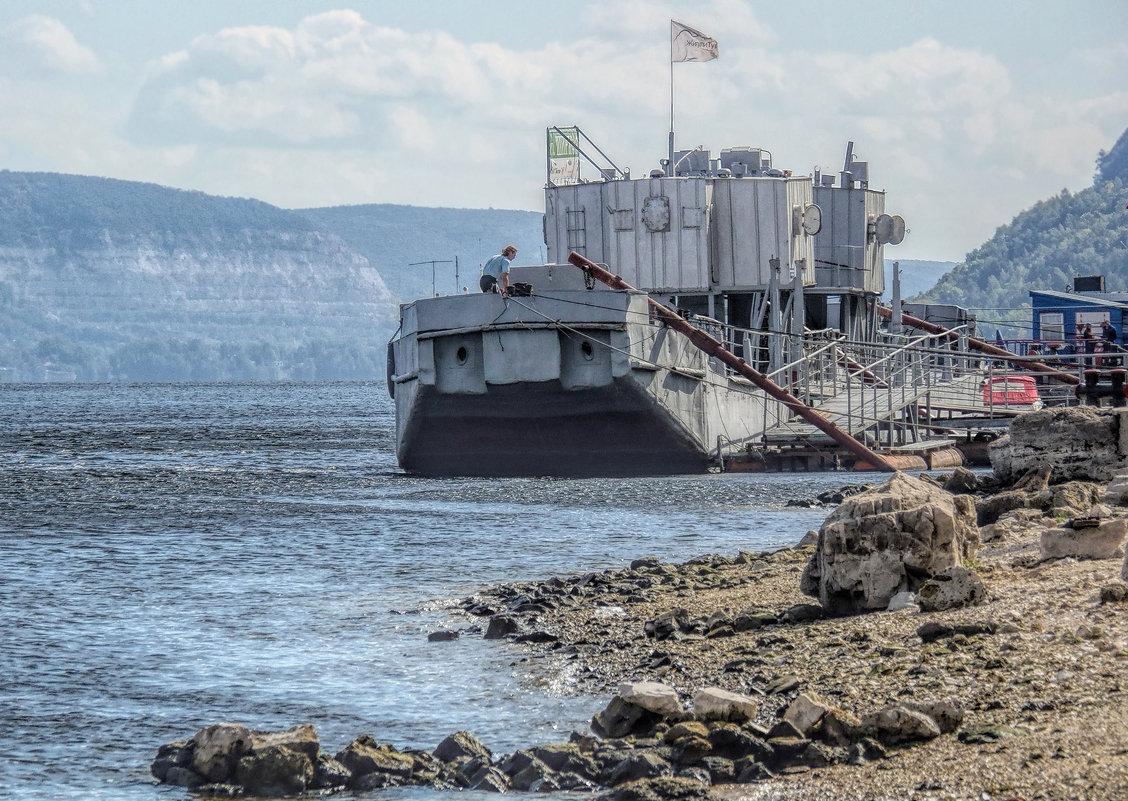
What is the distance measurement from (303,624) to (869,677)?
6352 millimetres

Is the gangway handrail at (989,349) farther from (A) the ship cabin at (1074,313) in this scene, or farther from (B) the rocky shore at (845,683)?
(B) the rocky shore at (845,683)

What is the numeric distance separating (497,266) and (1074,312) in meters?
30.7

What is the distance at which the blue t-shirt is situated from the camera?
2881cm

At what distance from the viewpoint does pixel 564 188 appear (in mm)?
36812

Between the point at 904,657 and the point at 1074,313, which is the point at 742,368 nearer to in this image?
the point at 904,657

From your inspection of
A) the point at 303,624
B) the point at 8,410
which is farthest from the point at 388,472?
the point at 8,410

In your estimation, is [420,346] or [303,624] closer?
[303,624]

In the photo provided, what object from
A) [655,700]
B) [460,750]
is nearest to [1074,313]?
[655,700]

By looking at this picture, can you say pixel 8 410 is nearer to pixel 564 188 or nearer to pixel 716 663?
pixel 564 188

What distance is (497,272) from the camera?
29.0 m

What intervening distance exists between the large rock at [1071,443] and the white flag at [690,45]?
20.5 metres

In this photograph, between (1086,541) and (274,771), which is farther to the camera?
(1086,541)

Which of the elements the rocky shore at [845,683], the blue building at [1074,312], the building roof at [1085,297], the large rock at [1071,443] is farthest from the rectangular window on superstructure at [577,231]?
the rocky shore at [845,683]

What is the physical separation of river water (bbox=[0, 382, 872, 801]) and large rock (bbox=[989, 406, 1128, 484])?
2.93 metres
